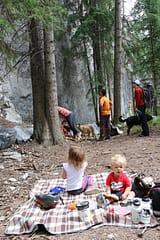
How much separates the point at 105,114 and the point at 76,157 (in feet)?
17.1

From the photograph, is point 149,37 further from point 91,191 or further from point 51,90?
point 91,191

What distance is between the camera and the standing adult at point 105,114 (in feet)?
29.7

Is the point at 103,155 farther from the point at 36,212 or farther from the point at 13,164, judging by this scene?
the point at 36,212

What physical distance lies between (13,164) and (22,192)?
1.67 m

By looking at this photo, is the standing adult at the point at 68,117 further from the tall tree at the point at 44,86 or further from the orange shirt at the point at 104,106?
the tall tree at the point at 44,86

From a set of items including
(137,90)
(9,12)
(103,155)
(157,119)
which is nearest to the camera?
(9,12)

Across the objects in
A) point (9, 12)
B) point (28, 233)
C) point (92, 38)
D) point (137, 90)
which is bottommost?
point (28, 233)

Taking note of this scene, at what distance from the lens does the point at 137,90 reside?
7.91 meters

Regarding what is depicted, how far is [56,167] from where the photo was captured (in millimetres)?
5938

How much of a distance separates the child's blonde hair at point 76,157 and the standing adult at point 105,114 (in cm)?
505

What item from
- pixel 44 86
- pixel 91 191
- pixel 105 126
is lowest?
pixel 91 191

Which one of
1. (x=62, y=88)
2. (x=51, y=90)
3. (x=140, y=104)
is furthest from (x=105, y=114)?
(x=62, y=88)

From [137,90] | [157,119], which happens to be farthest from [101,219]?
[157,119]

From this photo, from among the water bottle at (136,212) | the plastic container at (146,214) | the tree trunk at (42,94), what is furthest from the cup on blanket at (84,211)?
the tree trunk at (42,94)
